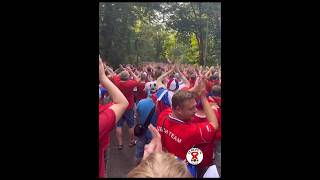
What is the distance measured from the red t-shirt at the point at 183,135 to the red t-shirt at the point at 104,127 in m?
0.42

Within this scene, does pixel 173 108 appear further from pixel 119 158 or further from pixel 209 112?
pixel 119 158

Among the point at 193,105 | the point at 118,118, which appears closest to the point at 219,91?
the point at 193,105

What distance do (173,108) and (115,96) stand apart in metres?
0.53

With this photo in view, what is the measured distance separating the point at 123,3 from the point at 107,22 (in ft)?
0.69

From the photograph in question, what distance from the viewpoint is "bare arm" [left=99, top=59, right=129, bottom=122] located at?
11.8 ft

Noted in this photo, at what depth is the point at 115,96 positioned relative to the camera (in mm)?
3602

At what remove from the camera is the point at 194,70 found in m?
3.87

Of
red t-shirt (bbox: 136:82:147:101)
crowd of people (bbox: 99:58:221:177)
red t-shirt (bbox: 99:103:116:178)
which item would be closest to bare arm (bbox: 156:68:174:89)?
crowd of people (bbox: 99:58:221:177)

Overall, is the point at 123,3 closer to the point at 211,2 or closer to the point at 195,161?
the point at 211,2

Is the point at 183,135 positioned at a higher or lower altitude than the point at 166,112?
lower

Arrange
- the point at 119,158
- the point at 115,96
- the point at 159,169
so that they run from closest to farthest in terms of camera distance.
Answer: the point at 159,169 → the point at 115,96 → the point at 119,158

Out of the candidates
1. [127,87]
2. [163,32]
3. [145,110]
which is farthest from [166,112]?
[163,32]

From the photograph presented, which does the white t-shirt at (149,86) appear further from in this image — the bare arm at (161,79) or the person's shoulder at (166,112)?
the person's shoulder at (166,112)

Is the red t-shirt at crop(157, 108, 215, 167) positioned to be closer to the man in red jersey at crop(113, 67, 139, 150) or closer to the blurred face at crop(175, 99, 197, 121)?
the blurred face at crop(175, 99, 197, 121)
